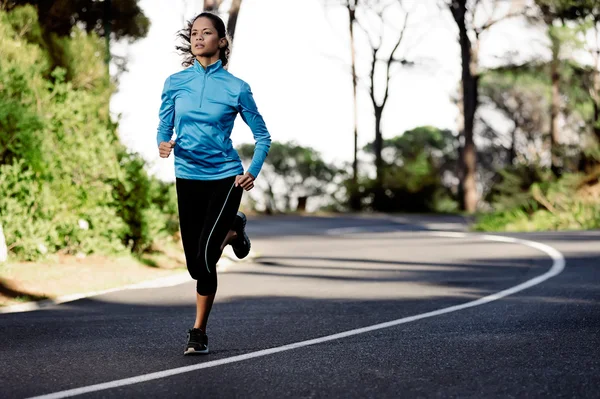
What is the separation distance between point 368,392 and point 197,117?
87.5 inches

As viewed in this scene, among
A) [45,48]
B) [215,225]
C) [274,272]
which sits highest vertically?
→ [45,48]

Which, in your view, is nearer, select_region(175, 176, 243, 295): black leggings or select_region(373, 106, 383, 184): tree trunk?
select_region(175, 176, 243, 295): black leggings

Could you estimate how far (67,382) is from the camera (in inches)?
232

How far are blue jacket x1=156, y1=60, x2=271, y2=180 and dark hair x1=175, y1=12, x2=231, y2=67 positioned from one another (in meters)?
0.14

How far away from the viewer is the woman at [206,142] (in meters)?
6.67

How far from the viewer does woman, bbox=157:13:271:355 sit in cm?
667

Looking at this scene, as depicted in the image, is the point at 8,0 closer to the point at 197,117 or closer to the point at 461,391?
the point at 197,117

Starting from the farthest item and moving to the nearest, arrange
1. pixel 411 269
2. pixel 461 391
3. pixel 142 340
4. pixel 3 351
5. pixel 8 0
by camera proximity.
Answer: pixel 8 0 → pixel 411 269 → pixel 142 340 → pixel 3 351 → pixel 461 391

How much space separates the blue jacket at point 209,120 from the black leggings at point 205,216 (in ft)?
0.25

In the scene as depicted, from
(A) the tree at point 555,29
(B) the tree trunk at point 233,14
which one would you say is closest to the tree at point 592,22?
(A) the tree at point 555,29

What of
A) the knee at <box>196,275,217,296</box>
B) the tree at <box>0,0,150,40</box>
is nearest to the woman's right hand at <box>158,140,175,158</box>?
the knee at <box>196,275,217,296</box>

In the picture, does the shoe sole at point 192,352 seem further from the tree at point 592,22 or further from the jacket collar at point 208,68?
the tree at point 592,22

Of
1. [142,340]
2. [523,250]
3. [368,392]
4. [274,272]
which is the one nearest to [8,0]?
[274,272]

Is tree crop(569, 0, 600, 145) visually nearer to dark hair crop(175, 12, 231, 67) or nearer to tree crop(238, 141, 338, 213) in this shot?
tree crop(238, 141, 338, 213)
